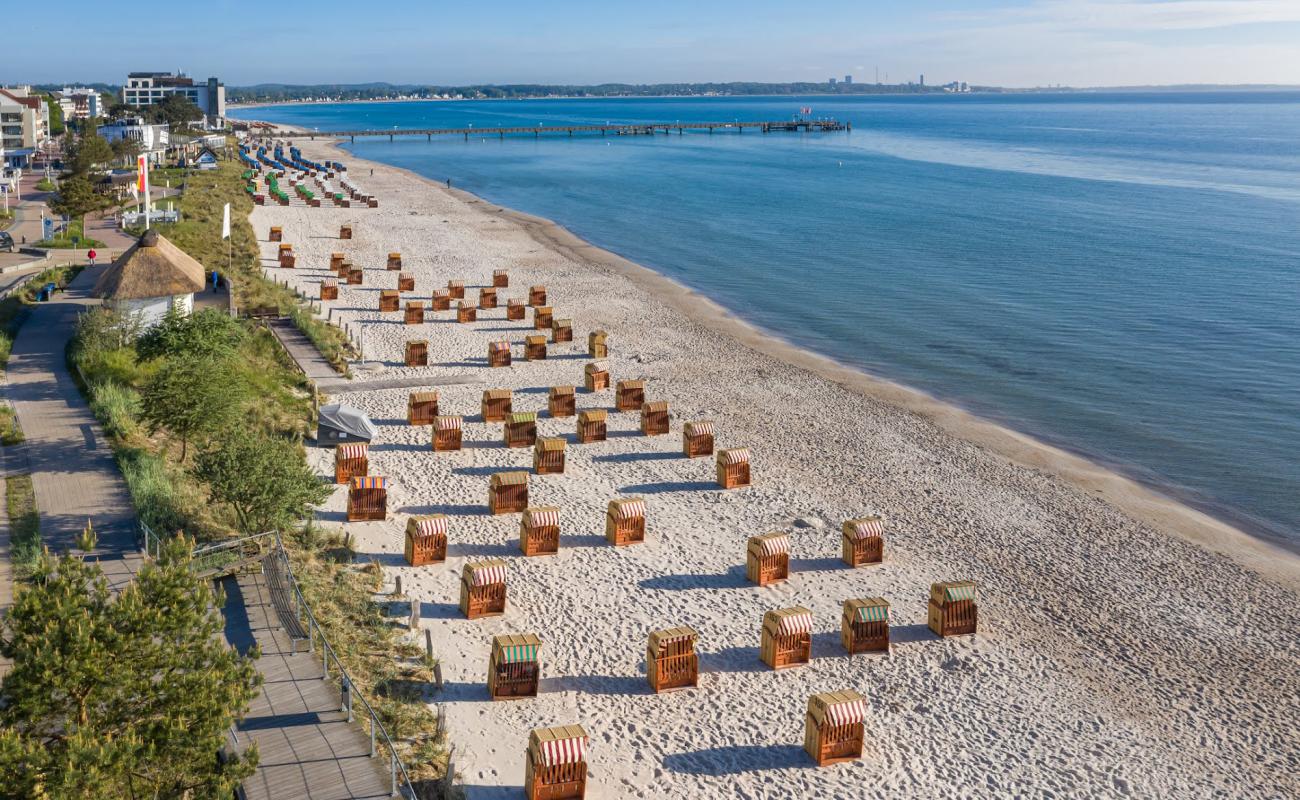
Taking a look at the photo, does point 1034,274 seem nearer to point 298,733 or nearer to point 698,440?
point 698,440

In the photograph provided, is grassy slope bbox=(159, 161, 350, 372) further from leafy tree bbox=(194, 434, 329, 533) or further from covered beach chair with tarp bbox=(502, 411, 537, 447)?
leafy tree bbox=(194, 434, 329, 533)

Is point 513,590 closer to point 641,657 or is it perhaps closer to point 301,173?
point 641,657

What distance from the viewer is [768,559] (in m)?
19.7

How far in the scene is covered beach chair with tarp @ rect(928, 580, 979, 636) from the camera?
1828 centimetres

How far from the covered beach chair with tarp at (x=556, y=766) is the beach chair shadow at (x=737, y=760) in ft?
4.86

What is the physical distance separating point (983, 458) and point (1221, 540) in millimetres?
5910

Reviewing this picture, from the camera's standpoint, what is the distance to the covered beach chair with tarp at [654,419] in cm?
2755

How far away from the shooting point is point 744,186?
93.0 meters

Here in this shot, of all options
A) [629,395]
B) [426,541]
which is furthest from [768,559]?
[629,395]

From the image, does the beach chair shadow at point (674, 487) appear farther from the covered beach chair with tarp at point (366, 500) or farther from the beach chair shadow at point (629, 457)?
the covered beach chair with tarp at point (366, 500)

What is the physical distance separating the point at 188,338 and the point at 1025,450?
70.6 feet

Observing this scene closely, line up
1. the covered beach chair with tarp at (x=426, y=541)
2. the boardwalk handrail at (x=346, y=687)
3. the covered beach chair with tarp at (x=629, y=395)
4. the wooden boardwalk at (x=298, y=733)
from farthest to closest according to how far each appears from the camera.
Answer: the covered beach chair with tarp at (x=629, y=395) < the covered beach chair with tarp at (x=426, y=541) < the boardwalk handrail at (x=346, y=687) < the wooden boardwalk at (x=298, y=733)

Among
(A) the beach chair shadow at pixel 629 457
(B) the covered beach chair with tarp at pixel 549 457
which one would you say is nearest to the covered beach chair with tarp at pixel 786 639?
(B) the covered beach chair with tarp at pixel 549 457

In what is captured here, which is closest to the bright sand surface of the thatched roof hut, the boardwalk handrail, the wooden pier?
the boardwalk handrail
